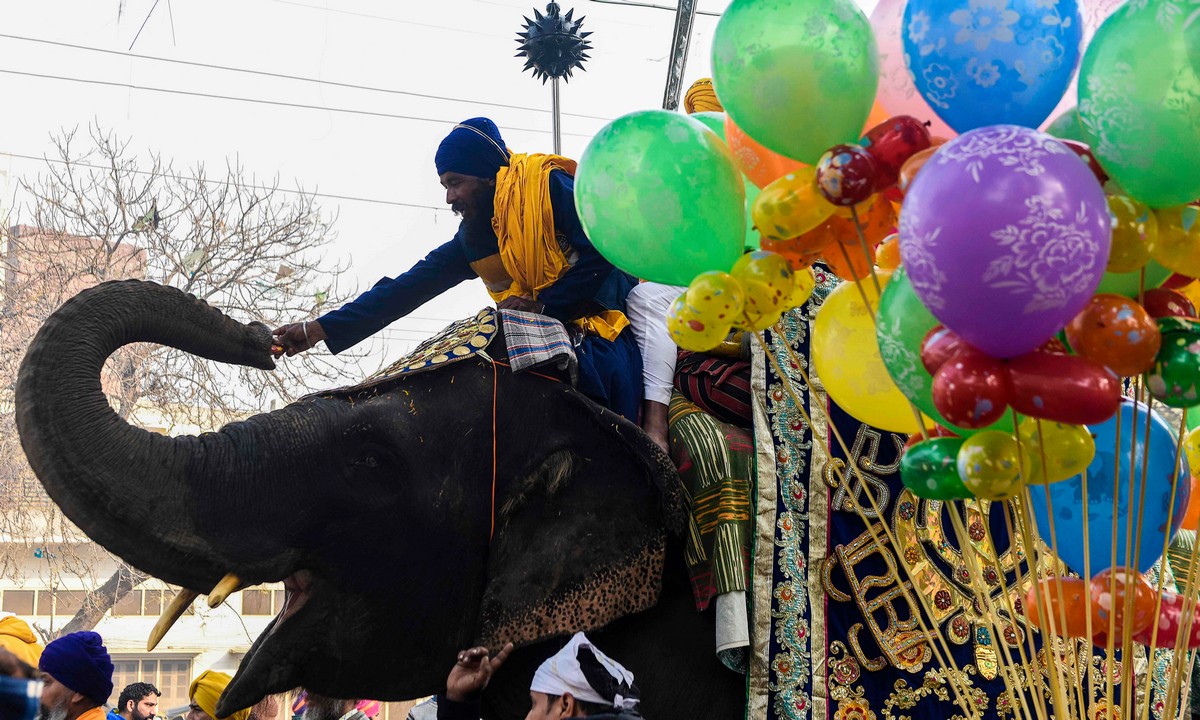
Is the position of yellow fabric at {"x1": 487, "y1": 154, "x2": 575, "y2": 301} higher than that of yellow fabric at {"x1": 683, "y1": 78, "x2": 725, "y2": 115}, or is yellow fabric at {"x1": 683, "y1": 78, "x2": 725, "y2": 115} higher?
yellow fabric at {"x1": 683, "y1": 78, "x2": 725, "y2": 115}

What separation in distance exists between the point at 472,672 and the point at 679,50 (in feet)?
17.6

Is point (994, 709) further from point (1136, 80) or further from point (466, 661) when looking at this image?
point (1136, 80)

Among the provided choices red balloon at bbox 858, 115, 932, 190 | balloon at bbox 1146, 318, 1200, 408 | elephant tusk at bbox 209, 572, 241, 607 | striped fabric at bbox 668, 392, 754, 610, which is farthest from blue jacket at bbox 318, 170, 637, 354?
balloon at bbox 1146, 318, 1200, 408

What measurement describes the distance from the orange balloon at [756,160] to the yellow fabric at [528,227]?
3.39 ft

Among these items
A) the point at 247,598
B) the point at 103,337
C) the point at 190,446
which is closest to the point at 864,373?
the point at 190,446

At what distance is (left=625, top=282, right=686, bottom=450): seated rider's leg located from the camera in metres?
3.31

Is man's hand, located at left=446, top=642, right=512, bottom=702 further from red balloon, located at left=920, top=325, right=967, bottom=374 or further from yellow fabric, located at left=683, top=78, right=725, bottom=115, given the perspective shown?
Answer: yellow fabric, located at left=683, top=78, right=725, bottom=115

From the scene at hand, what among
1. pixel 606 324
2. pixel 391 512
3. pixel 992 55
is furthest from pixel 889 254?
pixel 391 512

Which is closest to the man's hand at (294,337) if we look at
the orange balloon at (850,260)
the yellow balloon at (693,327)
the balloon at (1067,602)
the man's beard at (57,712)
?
the man's beard at (57,712)

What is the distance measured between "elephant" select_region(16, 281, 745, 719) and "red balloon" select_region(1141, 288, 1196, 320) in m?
1.32

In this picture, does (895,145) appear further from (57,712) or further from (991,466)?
(57,712)

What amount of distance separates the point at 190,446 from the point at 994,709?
204cm

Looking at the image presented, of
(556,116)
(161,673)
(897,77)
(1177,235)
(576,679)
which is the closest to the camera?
(1177,235)

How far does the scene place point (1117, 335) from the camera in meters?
1.82
